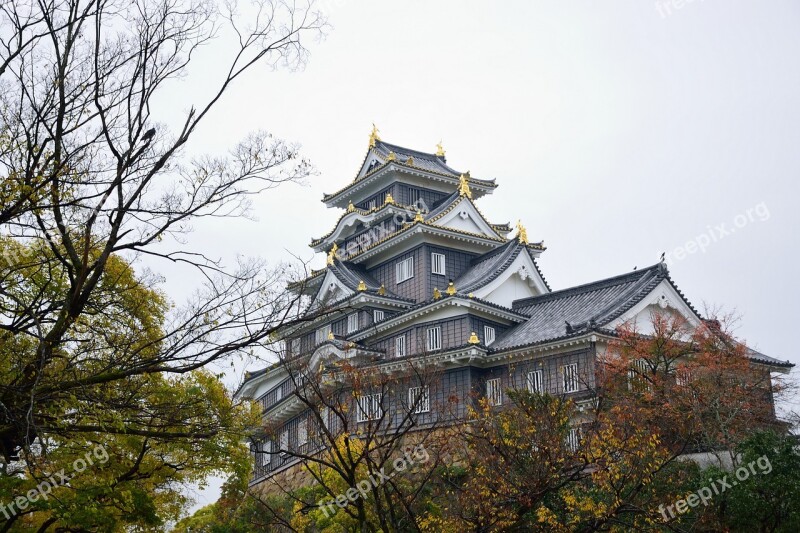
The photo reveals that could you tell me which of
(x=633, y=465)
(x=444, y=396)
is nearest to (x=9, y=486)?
(x=633, y=465)

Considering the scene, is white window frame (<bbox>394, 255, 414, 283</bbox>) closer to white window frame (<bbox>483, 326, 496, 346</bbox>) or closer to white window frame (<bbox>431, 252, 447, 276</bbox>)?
white window frame (<bbox>431, 252, 447, 276</bbox>)

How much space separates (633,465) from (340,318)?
75.5ft

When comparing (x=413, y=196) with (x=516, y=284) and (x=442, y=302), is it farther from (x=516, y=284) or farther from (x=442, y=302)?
(x=442, y=302)

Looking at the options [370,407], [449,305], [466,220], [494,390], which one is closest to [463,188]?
[466,220]

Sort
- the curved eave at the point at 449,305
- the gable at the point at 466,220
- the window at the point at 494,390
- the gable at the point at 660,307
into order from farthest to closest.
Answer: the gable at the point at 466,220, the curved eave at the point at 449,305, the window at the point at 494,390, the gable at the point at 660,307

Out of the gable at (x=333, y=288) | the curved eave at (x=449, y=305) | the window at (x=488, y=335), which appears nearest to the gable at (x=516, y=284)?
the curved eave at (x=449, y=305)

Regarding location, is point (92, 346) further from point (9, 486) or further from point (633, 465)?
point (633, 465)

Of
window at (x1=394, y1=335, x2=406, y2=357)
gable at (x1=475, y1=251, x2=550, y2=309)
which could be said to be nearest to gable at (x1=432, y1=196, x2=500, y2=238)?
gable at (x1=475, y1=251, x2=550, y2=309)

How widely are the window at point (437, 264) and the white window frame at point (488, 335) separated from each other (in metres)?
5.25

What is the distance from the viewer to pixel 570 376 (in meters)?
29.6

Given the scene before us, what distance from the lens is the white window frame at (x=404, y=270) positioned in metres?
39.3

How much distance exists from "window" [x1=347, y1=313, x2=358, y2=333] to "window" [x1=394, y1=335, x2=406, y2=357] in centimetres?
456

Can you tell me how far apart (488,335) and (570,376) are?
5.28 metres

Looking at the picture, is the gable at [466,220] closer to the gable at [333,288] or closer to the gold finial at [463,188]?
the gold finial at [463,188]
